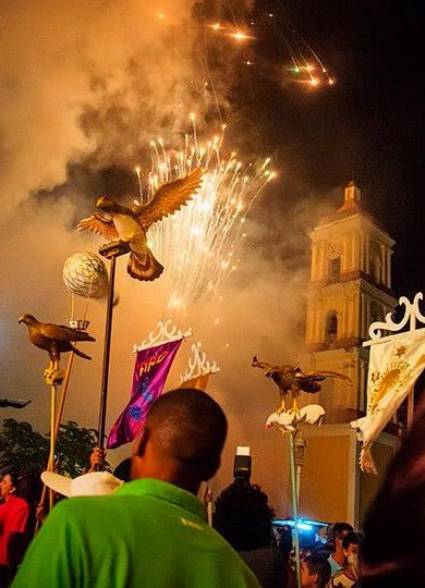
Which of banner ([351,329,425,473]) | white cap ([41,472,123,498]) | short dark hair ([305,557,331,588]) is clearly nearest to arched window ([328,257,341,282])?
banner ([351,329,425,473])

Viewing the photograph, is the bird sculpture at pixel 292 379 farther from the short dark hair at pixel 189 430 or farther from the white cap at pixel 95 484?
the short dark hair at pixel 189 430

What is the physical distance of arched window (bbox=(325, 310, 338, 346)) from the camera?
1470 inches

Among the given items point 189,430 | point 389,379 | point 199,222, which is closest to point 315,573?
point 389,379

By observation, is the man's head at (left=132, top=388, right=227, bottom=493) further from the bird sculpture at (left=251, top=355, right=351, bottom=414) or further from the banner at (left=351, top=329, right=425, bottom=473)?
the bird sculpture at (left=251, top=355, right=351, bottom=414)

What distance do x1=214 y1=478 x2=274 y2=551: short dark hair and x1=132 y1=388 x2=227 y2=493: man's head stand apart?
2500mm

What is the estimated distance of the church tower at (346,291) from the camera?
3594 centimetres

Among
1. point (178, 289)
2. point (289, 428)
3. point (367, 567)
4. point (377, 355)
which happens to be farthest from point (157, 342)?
point (367, 567)

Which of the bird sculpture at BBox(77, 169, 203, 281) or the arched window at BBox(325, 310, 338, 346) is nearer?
the bird sculpture at BBox(77, 169, 203, 281)

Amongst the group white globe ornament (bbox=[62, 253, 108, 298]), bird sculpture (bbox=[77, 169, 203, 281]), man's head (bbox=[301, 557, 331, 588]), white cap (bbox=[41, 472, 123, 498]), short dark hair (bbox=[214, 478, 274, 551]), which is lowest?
man's head (bbox=[301, 557, 331, 588])

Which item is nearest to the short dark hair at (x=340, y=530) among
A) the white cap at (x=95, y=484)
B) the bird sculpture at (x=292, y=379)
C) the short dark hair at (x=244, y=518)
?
the bird sculpture at (x=292, y=379)

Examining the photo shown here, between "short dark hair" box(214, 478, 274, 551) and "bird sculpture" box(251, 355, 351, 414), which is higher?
"bird sculpture" box(251, 355, 351, 414)

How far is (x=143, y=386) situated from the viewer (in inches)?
349

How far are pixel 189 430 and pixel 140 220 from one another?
718cm

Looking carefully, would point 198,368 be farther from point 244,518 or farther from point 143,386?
point 244,518
